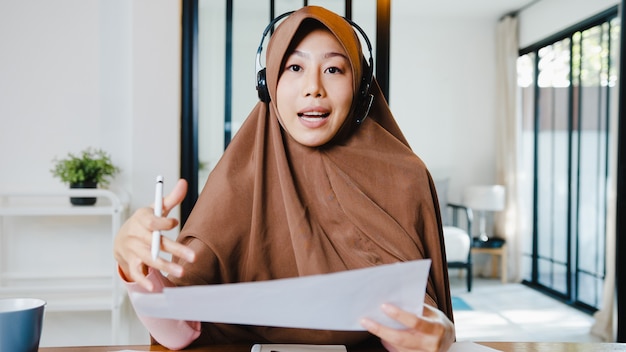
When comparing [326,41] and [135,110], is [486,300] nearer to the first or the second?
[135,110]

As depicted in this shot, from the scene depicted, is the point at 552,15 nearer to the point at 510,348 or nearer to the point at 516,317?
the point at 516,317

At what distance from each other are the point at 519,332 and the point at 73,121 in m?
3.17

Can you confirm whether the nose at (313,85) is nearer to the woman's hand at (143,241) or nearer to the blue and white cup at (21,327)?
the woman's hand at (143,241)

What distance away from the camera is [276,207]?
43.9 inches

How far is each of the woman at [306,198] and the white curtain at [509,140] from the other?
4.70 meters

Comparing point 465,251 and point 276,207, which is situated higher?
point 276,207

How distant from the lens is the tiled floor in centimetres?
378

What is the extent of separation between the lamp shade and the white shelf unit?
3857 millimetres

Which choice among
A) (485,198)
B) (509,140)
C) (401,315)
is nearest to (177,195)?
(401,315)

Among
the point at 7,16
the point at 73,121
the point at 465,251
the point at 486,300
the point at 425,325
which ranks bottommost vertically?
the point at 486,300

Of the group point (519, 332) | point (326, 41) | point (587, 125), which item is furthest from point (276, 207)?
point (587, 125)

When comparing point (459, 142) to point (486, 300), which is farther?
point (459, 142)

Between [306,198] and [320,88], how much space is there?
0.73 ft

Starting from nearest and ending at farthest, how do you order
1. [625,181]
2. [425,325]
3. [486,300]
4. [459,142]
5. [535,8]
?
1. [425,325]
2. [625,181]
3. [486,300]
4. [535,8]
5. [459,142]
